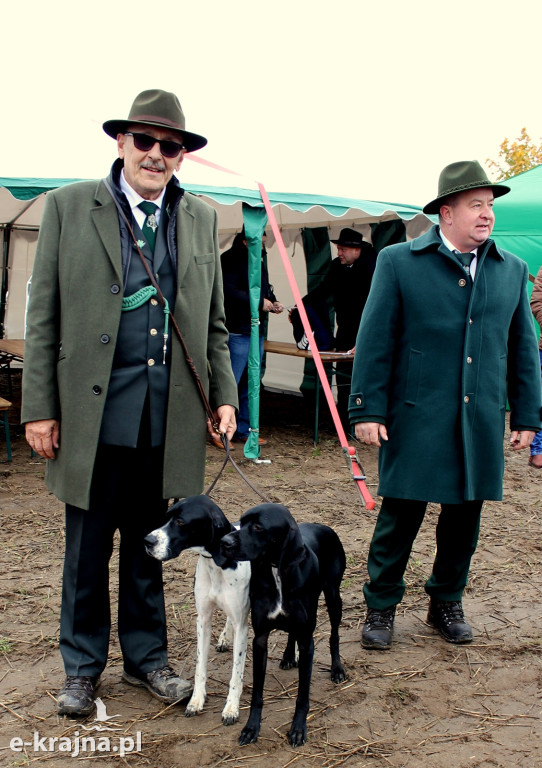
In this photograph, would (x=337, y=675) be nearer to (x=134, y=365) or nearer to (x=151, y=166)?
(x=134, y=365)

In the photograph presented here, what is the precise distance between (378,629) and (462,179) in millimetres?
1975

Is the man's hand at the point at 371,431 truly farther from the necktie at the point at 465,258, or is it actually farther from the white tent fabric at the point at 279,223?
the white tent fabric at the point at 279,223

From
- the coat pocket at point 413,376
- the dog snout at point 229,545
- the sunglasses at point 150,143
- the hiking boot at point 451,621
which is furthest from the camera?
the hiking boot at point 451,621

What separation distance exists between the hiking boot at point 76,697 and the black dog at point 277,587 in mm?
574

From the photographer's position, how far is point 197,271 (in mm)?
2836

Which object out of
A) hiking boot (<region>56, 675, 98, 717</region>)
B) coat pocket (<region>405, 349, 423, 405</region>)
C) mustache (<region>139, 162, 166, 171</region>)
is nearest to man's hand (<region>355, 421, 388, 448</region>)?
coat pocket (<region>405, 349, 423, 405</region>)

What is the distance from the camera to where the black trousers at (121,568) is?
278cm

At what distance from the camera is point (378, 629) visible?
3.47m

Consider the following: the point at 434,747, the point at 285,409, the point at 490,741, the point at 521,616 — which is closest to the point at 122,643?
the point at 434,747

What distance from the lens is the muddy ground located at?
103 inches

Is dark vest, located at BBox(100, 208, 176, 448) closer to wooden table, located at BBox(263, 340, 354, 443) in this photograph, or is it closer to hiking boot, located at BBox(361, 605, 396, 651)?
hiking boot, located at BBox(361, 605, 396, 651)

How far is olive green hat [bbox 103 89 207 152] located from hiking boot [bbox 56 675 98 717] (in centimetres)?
197

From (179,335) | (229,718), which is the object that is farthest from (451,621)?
(179,335)

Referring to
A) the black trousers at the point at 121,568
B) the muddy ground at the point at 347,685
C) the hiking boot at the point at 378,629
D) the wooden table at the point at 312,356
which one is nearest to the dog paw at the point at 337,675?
the muddy ground at the point at 347,685
